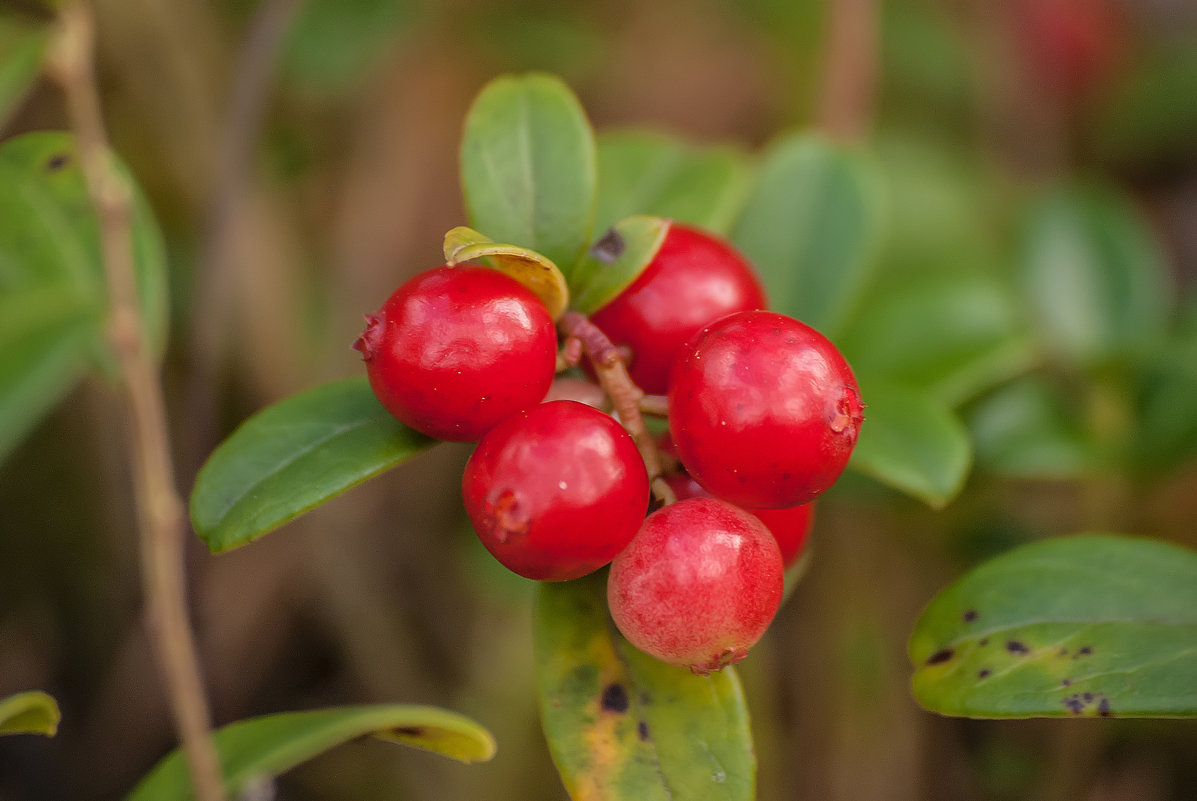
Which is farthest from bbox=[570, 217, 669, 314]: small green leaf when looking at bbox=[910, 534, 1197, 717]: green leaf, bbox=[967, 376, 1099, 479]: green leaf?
bbox=[967, 376, 1099, 479]: green leaf

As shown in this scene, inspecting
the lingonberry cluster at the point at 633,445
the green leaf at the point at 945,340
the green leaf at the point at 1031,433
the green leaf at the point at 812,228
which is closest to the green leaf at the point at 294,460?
the lingonberry cluster at the point at 633,445

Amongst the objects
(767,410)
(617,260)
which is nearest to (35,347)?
(617,260)

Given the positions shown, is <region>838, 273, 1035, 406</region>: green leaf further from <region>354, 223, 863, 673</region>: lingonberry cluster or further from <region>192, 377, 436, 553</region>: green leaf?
<region>192, 377, 436, 553</region>: green leaf

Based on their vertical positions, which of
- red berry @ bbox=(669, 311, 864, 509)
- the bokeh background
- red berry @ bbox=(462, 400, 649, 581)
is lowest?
the bokeh background

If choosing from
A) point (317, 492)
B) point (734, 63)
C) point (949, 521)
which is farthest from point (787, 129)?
point (317, 492)

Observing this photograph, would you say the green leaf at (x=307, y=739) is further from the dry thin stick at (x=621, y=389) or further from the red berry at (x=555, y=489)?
the dry thin stick at (x=621, y=389)

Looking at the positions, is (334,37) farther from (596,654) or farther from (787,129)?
(596,654)
